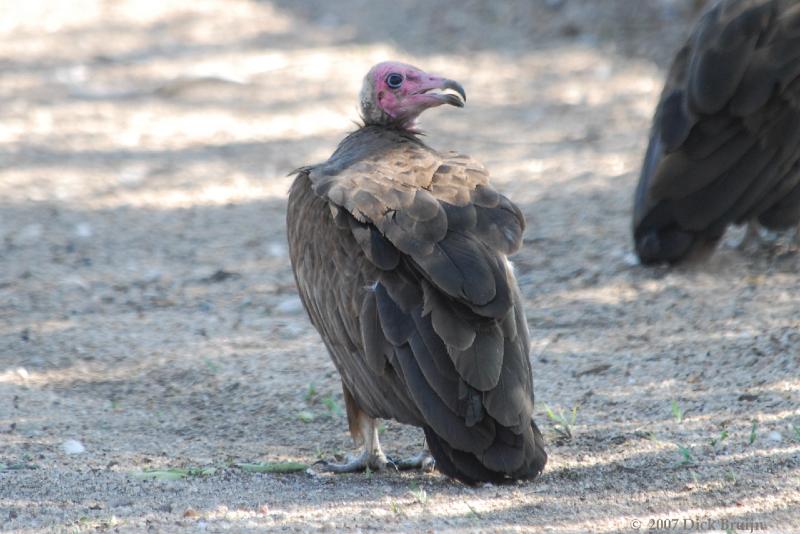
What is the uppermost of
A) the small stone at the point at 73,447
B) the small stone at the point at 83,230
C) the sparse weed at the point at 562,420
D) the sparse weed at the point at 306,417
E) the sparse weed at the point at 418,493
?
the small stone at the point at 83,230

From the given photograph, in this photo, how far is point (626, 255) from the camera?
6.77 m

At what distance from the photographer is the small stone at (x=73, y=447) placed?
481 cm

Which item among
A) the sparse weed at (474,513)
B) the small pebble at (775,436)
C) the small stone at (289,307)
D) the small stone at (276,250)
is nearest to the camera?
the sparse weed at (474,513)

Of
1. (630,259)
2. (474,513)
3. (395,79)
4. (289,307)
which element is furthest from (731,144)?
(474,513)

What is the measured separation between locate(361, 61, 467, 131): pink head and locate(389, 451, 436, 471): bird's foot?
1.48 metres

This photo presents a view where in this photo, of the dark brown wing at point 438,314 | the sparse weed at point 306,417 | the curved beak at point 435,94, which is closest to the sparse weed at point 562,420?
the dark brown wing at point 438,314

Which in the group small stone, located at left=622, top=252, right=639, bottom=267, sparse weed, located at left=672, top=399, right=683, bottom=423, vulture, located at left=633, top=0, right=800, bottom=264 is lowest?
sparse weed, located at left=672, top=399, right=683, bottom=423

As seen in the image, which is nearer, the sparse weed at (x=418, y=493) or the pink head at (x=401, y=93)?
the sparse weed at (x=418, y=493)

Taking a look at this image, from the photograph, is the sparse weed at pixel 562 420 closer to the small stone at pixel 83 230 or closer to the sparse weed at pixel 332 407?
the sparse weed at pixel 332 407

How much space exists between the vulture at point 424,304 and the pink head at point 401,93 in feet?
1.77

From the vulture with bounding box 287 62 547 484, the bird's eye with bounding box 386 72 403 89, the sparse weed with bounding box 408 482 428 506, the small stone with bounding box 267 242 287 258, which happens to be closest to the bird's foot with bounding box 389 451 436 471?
the vulture with bounding box 287 62 547 484

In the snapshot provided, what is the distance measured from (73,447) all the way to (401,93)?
6.27ft

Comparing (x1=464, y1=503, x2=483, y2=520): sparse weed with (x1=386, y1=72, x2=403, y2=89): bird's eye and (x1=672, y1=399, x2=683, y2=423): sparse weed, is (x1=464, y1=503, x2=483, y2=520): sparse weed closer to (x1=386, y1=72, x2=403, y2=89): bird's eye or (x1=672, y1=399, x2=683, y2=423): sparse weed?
(x1=672, y1=399, x2=683, y2=423): sparse weed

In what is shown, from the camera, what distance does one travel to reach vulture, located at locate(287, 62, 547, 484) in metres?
4.06
